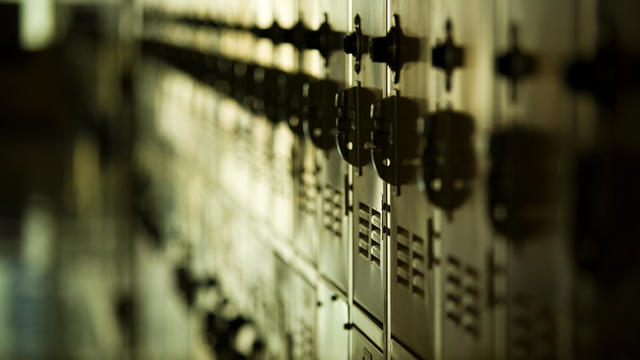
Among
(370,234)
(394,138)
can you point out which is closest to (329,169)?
(370,234)

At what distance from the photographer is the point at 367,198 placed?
2.45m

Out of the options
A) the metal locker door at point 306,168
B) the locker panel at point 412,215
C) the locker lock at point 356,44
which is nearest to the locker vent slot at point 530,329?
the locker panel at point 412,215

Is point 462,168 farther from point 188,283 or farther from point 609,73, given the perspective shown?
point 188,283

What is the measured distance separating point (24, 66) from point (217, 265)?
23.5ft

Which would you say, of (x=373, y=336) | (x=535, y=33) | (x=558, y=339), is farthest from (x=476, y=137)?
(x=373, y=336)

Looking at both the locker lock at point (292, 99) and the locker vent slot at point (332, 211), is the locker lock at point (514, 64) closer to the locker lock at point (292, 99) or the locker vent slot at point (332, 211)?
the locker vent slot at point (332, 211)

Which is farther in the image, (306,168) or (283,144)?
(283,144)

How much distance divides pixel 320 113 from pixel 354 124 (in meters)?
0.32

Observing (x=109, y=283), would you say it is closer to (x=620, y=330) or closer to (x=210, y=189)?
(x=210, y=189)

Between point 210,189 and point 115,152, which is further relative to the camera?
point 115,152

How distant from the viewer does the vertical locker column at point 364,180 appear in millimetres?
Result: 2350

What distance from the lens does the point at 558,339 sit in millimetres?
1381

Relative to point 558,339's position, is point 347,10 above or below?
above

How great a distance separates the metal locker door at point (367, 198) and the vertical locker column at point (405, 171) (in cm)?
7
